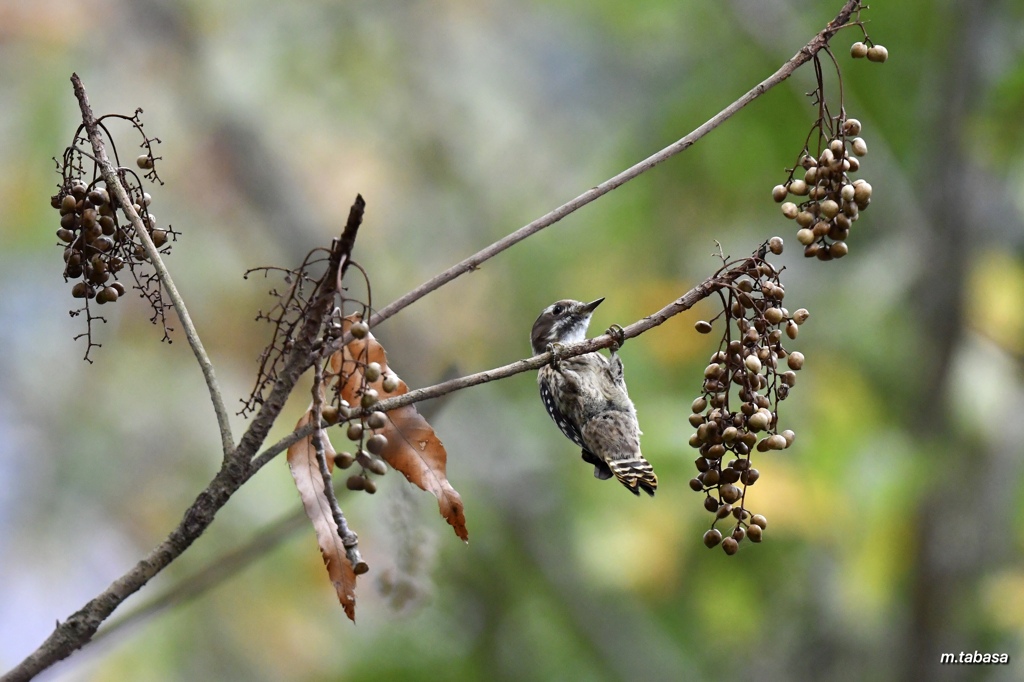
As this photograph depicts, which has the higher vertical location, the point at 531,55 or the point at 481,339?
the point at 531,55

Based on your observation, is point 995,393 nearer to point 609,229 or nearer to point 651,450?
point 651,450

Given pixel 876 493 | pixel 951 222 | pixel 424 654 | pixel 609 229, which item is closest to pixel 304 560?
pixel 424 654

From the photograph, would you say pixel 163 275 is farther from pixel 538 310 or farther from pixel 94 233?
pixel 538 310

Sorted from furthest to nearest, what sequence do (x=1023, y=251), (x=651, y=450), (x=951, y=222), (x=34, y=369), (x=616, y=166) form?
1. (x=34, y=369)
2. (x=616, y=166)
3. (x=1023, y=251)
4. (x=951, y=222)
5. (x=651, y=450)

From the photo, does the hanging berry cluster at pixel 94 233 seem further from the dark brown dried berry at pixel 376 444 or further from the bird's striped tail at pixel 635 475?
the bird's striped tail at pixel 635 475

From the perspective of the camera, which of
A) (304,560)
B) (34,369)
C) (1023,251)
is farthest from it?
(34,369)

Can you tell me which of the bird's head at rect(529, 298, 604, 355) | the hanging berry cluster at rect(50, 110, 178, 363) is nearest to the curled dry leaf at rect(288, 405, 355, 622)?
the hanging berry cluster at rect(50, 110, 178, 363)

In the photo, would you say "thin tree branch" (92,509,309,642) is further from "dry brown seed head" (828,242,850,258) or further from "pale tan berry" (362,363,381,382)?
"dry brown seed head" (828,242,850,258)
